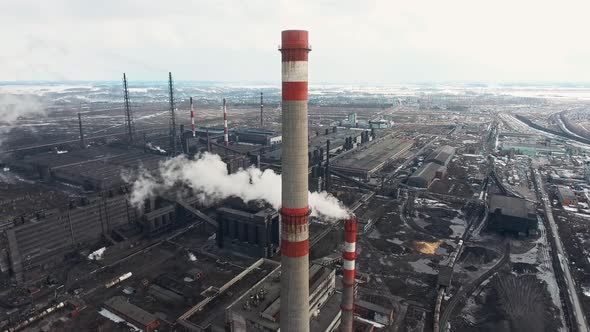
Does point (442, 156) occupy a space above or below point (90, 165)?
below

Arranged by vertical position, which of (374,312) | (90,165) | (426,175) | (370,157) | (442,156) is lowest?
(374,312)

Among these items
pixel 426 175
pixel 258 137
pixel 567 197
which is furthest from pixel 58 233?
pixel 567 197

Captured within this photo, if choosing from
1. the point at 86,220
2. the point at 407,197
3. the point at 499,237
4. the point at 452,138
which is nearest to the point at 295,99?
the point at 86,220

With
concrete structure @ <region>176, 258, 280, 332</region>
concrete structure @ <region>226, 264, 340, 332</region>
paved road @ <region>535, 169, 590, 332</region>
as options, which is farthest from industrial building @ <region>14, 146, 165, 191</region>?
paved road @ <region>535, 169, 590, 332</region>

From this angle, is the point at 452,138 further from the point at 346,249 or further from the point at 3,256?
the point at 3,256

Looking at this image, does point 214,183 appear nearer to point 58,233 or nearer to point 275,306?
point 58,233

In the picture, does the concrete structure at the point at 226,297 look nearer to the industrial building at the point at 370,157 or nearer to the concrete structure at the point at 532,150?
the industrial building at the point at 370,157

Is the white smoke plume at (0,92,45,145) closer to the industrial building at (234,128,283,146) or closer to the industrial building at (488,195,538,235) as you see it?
the industrial building at (234,128,283,146)
